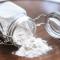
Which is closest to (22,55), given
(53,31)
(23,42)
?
(23,42)

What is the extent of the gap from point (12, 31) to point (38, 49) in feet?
0.34

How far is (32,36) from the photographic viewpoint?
20.6 inches

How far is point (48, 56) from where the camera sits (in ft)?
1.53

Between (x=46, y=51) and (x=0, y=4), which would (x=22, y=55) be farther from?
(x=0, y=4)

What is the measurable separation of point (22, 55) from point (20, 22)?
0.10 metres

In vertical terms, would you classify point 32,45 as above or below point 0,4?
below

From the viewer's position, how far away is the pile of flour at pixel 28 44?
1.56ft

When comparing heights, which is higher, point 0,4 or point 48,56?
point 0,4

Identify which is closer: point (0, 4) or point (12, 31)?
point (12, 31)

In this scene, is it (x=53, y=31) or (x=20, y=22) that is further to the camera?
(x=53, y=31)

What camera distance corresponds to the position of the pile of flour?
0.48 m

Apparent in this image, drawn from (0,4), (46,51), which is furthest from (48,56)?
(0,4)

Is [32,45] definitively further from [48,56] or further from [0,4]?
[0,4]

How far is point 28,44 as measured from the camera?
506mm
